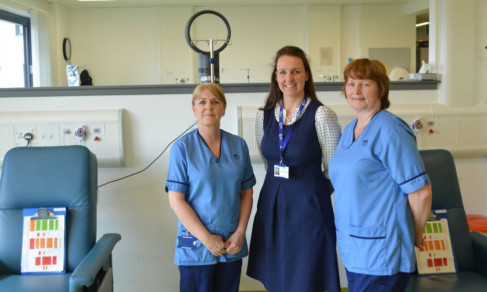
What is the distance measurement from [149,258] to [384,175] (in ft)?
5.53

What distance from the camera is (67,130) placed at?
251 cm

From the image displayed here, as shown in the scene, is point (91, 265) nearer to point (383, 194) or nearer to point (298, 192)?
point (298, 192)

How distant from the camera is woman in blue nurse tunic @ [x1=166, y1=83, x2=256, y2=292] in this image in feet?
5.84

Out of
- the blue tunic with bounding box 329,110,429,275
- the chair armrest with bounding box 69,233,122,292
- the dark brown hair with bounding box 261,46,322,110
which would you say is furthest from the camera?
the dark brown hair with bounding box 261,46,322,110

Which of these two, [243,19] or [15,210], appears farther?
[243,19]

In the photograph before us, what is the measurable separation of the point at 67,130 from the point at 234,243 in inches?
50.6

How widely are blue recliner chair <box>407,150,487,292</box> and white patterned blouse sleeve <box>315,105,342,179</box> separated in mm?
771

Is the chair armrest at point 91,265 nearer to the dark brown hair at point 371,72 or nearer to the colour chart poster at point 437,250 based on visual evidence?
the dark brown hair at point 371,72

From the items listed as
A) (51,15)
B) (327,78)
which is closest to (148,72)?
(51,15)

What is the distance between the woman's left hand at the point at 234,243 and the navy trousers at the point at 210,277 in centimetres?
8

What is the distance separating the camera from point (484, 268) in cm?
217

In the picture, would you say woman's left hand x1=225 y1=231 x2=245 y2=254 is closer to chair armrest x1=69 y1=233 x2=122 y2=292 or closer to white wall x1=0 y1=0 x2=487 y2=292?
chair armrest x1=69 y1=233 x2=122 y2=292

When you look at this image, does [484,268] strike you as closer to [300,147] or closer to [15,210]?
[300,147]

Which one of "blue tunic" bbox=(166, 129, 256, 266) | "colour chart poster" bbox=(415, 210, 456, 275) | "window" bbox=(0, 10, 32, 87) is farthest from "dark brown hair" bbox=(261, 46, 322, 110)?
"window" bbox=(0, 10, 32, 87)
